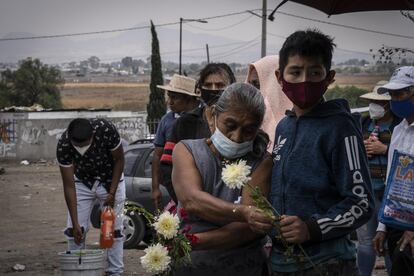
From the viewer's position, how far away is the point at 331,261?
10.7 feet

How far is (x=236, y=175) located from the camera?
9.96ft

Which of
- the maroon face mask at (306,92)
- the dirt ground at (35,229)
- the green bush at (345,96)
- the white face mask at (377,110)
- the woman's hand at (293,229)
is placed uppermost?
the maroon face mask at (306,92)

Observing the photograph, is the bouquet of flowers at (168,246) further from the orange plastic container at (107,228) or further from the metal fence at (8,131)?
→ the metal fence at (8,131)

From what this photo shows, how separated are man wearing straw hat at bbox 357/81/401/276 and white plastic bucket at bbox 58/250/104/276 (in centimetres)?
248

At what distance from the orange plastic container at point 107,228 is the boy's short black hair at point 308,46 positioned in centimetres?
471

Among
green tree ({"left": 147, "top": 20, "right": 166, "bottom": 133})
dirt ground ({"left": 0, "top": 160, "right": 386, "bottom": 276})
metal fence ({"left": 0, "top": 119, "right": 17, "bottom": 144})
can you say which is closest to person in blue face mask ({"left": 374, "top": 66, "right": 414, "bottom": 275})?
dirt ground ({"left": 0, "top": 160, "right": 386, "bottom": 276})

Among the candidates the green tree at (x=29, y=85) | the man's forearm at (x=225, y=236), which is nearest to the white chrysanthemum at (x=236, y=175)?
the man's forearm at (x=225, y=236)

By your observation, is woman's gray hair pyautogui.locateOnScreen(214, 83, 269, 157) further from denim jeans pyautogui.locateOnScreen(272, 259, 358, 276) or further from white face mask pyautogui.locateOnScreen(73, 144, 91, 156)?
white face mask pyautogui.locateOnScreen(73, 144, 91, 156)

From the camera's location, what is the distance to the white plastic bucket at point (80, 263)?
23.5 ft

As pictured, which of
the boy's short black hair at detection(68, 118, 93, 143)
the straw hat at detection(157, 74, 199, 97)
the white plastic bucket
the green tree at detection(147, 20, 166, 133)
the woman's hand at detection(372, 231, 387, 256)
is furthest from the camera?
the green tree at detection(147, 20, 166, 133)

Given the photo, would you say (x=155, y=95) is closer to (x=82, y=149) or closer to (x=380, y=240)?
(x=82, y=149)

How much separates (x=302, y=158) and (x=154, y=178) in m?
4.76

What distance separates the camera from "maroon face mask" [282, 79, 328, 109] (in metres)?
3.30

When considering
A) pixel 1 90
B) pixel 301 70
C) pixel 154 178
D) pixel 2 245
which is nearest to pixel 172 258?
pixel 301 70
